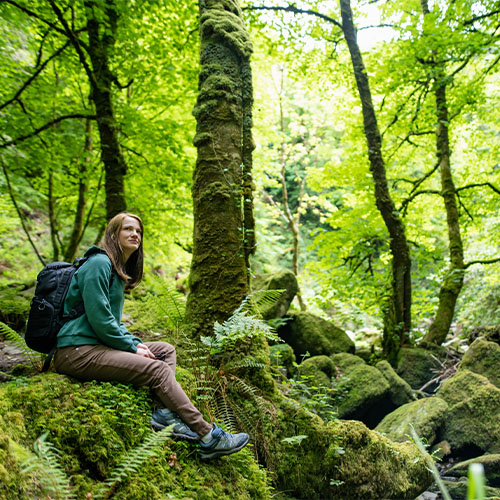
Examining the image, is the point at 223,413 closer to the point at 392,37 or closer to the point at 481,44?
the point at 481,44

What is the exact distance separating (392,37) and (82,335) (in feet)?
37.0

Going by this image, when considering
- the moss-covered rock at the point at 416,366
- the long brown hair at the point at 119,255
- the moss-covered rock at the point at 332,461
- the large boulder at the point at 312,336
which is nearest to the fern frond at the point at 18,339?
the long brown hair at the point at 119,255

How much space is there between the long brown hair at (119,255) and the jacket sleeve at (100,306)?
24 centimetres

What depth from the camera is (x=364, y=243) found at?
10.3 meters

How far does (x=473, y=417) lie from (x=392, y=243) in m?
4.64

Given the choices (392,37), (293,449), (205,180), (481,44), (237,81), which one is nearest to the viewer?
(293,449)

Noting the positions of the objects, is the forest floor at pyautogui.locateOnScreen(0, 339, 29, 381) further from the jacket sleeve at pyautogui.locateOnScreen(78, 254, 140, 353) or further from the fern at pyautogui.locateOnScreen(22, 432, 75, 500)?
the fern at pyautogui.locateOnScreen(22, 432, 75, 500)

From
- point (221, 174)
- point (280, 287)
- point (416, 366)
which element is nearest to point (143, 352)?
point (221, 174)

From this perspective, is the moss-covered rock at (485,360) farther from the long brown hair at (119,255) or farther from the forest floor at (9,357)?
the forest floor at (9,357)

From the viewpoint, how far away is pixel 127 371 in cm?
266

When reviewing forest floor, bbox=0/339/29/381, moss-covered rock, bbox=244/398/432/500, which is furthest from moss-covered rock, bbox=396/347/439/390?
forest floor, bbox=0/339/29/381

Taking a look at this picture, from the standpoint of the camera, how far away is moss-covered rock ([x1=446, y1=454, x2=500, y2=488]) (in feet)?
13.6

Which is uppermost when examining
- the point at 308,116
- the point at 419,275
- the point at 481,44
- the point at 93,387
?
the point at 308,116

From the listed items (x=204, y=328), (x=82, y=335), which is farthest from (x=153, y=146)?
(x=82, y=335)
